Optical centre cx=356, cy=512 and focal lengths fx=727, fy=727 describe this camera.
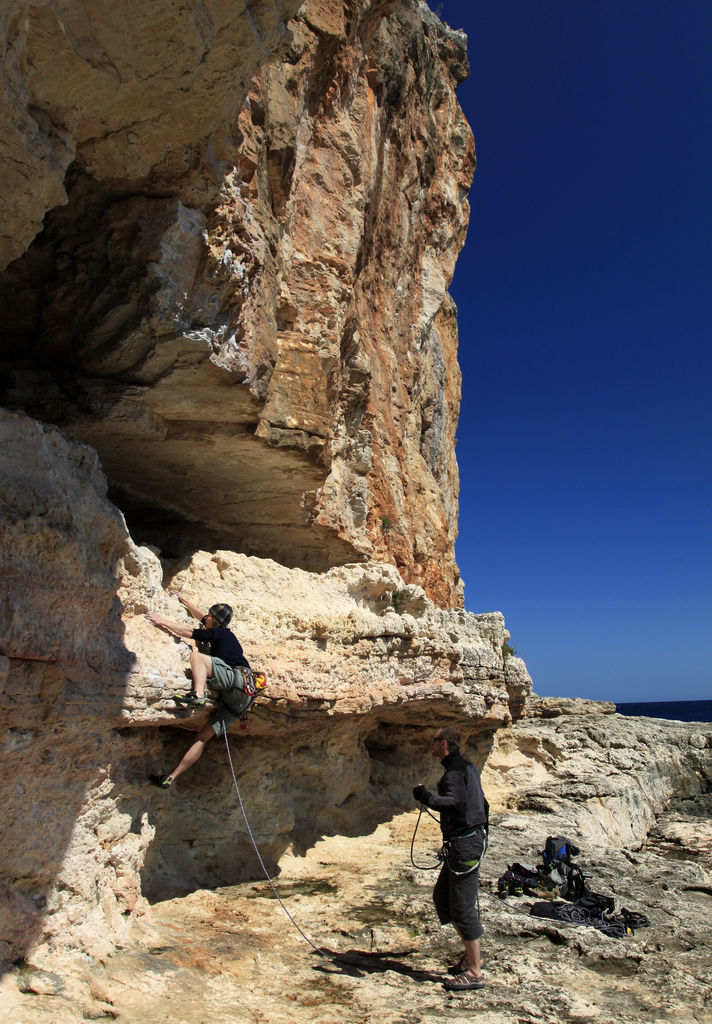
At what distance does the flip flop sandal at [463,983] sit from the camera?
4844 millimetres

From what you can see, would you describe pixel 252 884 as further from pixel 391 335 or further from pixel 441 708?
pixel 391 335

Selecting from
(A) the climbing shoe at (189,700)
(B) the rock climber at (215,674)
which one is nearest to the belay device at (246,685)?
(B) the rock climber at (215,674)

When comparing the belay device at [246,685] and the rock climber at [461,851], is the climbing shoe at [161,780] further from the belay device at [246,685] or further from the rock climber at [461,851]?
the rock climber at [461,851]

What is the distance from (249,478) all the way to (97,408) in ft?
6.75

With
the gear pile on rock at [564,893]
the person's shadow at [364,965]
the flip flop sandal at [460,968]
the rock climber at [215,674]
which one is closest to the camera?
the person's shadow at [364,965]

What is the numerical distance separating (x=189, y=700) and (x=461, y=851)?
2247 mm

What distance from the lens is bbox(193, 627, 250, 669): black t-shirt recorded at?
584 cm

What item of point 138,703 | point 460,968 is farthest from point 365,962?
point 138,703

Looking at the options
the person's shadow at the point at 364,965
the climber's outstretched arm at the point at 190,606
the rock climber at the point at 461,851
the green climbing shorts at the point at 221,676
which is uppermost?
the climber's outstretched arm at the point at 190,606

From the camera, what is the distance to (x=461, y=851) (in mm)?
5152

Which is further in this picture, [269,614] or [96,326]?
[269,614]

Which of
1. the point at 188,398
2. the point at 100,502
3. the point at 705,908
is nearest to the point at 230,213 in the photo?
the point at 188,398

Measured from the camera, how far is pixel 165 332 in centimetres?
564

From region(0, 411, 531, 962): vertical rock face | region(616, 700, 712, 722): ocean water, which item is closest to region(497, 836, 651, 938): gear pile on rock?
region(0, 411, 531, 962): vertical rock face
